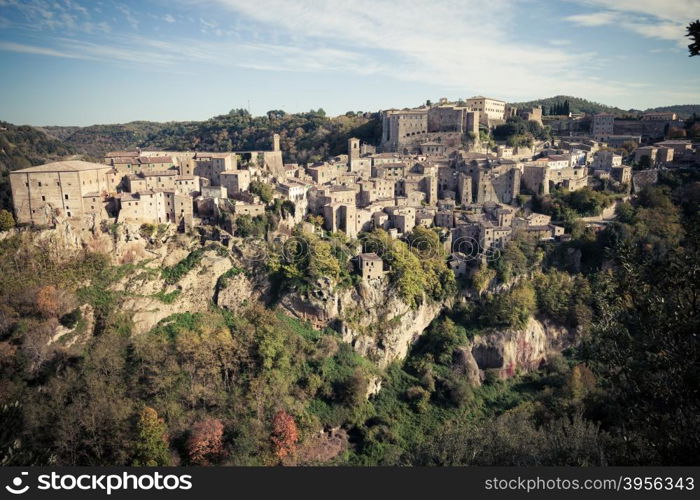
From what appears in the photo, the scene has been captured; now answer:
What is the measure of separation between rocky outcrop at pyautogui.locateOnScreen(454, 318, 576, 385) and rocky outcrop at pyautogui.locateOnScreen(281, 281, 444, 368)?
323 centimetres

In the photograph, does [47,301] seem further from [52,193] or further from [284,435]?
[284,435]

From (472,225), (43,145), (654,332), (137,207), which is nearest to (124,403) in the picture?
(137,207)

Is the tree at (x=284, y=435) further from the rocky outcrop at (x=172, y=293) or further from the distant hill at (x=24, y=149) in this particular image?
the distant hill at (x=24, y=149)

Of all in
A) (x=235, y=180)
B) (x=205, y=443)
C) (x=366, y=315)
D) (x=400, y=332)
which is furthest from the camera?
(x=235, y=180)

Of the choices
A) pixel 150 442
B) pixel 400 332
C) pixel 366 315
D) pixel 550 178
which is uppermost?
pixel 550 178

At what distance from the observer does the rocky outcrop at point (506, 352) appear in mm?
26312

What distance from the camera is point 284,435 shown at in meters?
19.2

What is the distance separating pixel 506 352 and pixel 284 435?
13907mm

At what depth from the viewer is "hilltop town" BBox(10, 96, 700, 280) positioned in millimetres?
24016

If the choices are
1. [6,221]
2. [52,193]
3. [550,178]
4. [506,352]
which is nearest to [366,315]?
[506,352]

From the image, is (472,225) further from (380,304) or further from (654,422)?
(654,422)

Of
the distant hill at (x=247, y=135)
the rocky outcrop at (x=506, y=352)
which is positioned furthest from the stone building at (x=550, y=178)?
the distant hill at (x=247, y=135)

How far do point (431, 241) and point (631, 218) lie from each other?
14.5m

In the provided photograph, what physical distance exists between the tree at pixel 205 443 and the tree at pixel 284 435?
2.09 meters
